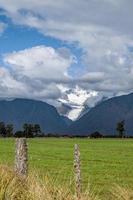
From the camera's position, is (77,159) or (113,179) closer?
(77,159)

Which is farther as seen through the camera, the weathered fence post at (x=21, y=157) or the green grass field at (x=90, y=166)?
the green grass field at (x=90, y=166)

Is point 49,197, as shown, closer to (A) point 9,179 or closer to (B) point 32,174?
(A) point 9,179

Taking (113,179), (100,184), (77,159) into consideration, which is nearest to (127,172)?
(113,179)

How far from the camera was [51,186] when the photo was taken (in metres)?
14.0

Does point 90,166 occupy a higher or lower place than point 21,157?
lower

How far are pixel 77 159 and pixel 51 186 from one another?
1.00 metres

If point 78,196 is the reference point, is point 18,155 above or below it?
above

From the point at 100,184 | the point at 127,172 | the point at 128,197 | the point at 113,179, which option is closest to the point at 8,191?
the point at 128,197

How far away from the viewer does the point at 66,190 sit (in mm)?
13594

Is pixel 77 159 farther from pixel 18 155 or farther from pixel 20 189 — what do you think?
pixel 18 155

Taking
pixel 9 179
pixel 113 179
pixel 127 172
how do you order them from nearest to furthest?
1. pixel 9 179
2. pixel 113 179
3. pixel 127 172

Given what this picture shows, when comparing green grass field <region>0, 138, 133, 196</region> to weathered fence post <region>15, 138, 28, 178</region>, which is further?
green grass field <region>0, 138, 133, 196</region>

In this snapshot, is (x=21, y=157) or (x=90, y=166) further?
(x=90, y=166)

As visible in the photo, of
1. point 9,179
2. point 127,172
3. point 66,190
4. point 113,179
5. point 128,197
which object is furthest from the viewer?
point 127,172
